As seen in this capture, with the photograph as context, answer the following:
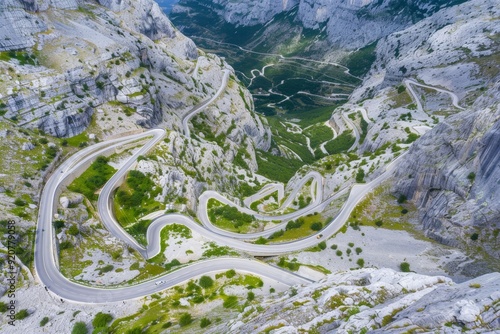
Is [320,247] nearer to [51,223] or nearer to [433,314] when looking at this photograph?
[433,314]

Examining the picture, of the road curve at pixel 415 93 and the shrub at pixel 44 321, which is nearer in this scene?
the shrub at pixel 44 321

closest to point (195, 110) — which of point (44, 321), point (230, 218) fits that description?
point (230, 218)

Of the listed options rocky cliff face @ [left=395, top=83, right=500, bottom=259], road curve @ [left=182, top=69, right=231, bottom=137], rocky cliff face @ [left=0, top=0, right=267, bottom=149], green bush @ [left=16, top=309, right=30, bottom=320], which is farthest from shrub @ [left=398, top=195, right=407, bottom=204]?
rocky cliff face @ [left=0, top=0, right=267, bottom=149]

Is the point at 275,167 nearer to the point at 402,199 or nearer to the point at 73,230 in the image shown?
the point at 402,199

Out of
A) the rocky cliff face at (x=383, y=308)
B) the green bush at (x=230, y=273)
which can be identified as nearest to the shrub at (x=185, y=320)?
the rocky cliff face at (x=383, y=308)

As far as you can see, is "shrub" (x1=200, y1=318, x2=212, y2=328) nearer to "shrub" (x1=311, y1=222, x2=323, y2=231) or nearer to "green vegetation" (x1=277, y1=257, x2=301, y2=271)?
"green vegetation" (x1=277, y1=257, x2=301, y2=271)

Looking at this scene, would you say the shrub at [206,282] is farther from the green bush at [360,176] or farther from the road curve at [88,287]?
the green bush at [360,176]
